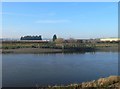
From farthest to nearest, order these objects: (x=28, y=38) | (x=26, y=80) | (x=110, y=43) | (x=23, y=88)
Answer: (x=28, y=38) → (x=110, y=43) → (x=26, y=80) → (x=23, y=88)

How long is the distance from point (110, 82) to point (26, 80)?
4.42m

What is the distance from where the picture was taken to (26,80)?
12.3 metres

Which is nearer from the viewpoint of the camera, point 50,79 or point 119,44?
point 50,79

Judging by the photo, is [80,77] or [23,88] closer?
[23,88]

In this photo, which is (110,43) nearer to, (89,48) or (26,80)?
(89,48)

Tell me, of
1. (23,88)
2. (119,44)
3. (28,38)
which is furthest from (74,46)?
(23,88)

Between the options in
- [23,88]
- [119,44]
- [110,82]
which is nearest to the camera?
[110,82]

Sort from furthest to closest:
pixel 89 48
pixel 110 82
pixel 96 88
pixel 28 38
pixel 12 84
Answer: pixel 28 38 < pixel 89 48 < pixel 12 84 < pixel 110 82 < pixel 96 88

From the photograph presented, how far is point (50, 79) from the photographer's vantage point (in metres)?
12.5

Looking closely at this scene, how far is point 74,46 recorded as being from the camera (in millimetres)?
39188

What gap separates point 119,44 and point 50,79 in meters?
30.7

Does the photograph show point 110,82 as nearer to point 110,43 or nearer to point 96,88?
point 96,88

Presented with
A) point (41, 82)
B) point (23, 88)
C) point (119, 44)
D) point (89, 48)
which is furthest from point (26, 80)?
point (119, 44)

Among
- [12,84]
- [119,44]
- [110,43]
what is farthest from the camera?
[110,43]
